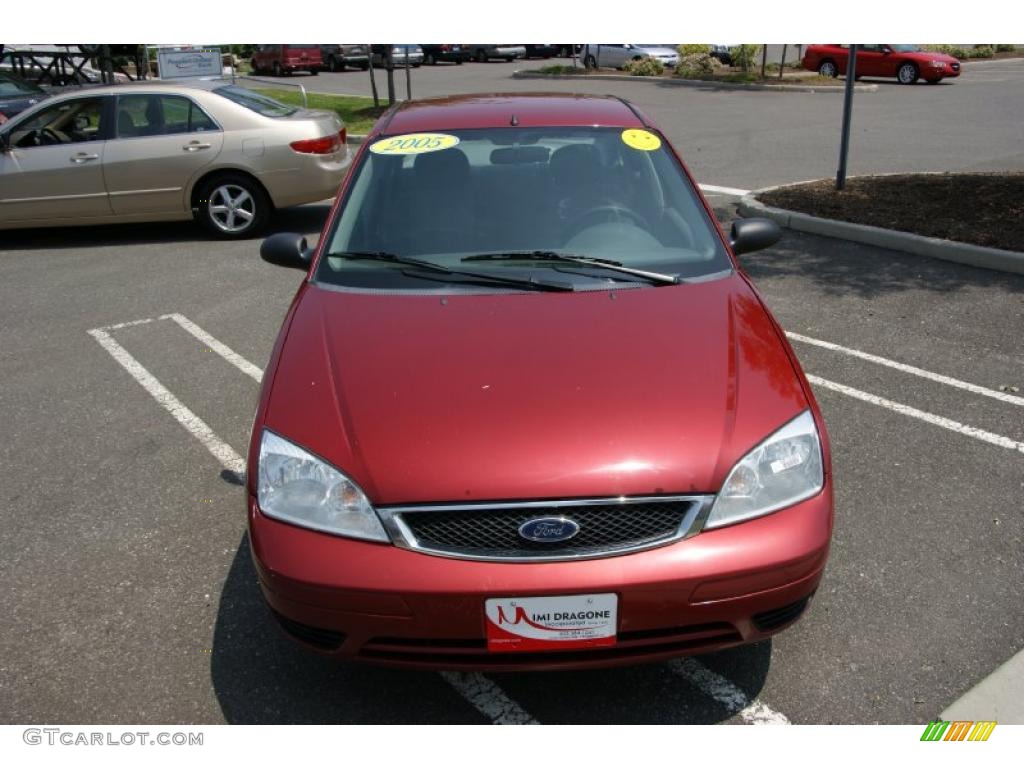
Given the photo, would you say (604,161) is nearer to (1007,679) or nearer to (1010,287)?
(1007,679)

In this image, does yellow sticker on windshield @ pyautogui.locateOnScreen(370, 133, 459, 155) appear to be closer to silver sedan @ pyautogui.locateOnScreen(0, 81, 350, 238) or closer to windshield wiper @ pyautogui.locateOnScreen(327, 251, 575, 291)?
windshield wiper @ pyautogui.locateOnScreen(327, 251, 575, 291)

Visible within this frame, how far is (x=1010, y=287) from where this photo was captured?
6707 mm

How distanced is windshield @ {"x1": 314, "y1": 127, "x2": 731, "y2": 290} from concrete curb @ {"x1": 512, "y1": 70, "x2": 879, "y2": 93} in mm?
18193

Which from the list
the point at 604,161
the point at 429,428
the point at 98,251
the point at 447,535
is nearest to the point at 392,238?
the point at 604,161

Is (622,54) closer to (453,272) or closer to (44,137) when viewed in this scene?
(44,137)

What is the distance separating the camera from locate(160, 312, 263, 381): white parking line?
5.70m

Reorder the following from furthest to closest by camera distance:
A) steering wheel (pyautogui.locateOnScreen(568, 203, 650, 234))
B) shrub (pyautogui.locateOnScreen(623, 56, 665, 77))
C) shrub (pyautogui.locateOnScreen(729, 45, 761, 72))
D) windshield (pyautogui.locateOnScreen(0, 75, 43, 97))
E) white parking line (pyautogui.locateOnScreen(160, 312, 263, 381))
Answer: shrub (pyautogui.locateOnScreen(623, 56, 665, 77))
shrub (pyautogui.locateOnScreen(729, 45, 761, 72))
windshield (pyautogui.locateOnScreen(0, 75, 43, 97))
white parking line (pyautogui.locateOnScreen(160, 312, 263, 381))
steering wheel (pyautogui.locateOnScreen(568, 203, 650, 234))

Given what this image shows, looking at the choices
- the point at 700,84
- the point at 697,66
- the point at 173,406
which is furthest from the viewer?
the point at 697,66

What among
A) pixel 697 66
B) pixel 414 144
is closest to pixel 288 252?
pixel 414 144

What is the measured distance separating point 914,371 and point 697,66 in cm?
2365

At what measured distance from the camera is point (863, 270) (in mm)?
7273

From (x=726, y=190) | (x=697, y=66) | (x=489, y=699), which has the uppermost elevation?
(x=697, y=66)

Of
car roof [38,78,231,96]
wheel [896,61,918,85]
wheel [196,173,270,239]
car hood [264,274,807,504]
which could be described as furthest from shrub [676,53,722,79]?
car hood [264,274,807,504]

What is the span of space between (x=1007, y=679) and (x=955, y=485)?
52.1 inches
